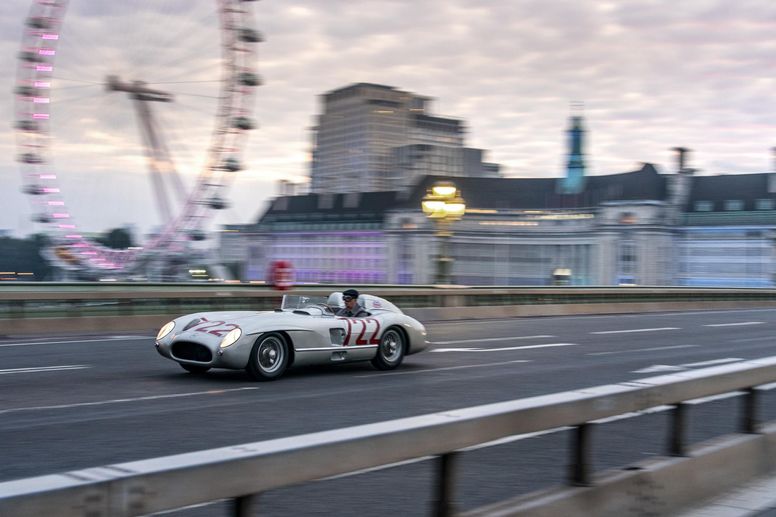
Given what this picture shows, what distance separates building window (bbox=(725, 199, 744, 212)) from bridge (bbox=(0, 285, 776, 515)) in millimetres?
137316

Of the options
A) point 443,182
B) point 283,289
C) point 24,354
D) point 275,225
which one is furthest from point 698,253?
point 24,354

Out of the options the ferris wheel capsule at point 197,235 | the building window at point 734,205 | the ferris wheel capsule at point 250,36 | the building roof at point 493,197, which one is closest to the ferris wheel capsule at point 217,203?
the ferris wheel capsule at point 197,235

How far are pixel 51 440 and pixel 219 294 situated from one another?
49.5 ft

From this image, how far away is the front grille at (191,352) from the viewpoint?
440 inches

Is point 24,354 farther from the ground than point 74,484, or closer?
closer

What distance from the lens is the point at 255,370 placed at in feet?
37.3

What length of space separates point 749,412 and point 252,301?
17641mm

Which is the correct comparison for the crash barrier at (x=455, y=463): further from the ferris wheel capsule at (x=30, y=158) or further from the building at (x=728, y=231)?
the building at (x=728, y=231)

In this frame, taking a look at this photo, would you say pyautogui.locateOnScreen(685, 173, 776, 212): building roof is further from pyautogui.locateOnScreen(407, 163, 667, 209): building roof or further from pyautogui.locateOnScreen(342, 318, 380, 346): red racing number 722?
pyautogui.locateOnScreen(342, 318, 380, 346): red racing number 722

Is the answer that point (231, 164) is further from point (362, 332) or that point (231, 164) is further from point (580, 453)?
point (580, 453)

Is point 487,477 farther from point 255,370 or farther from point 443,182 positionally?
point 443,182

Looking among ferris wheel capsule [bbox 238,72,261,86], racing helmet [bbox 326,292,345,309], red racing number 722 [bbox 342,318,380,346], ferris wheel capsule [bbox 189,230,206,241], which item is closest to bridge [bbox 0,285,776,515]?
red racing number 722 [bbox 342,318,380,346]

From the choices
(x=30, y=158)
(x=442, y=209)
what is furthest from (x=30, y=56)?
(x=442, y=209)

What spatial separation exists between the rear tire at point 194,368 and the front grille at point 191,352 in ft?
0.34
